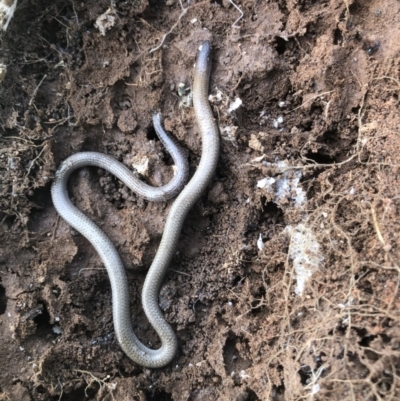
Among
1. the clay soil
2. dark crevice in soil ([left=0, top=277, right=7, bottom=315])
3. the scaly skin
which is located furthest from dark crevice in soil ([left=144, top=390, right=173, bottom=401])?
dark crevice in soil ([left=0, top=277, right=7, bottom=315])

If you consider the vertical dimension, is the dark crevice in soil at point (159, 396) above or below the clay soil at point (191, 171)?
below

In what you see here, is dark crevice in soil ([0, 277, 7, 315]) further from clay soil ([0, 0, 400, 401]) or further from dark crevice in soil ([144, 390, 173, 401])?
dark crevice in soil ([144, 390, 173, 401])

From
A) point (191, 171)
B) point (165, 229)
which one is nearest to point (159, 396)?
point (165, 229)

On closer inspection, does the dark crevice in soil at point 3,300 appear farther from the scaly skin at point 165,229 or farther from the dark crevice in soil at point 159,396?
the dark crevice in soil at point 159,396

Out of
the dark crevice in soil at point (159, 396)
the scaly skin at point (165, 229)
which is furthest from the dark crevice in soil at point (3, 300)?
the dark crevice in soil at point (159, 396)

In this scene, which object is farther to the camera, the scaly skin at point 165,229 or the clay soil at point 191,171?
the scaly skin at point 165,229

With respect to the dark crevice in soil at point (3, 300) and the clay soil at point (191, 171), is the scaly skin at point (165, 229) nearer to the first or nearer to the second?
the clay soil at point (191, 171)

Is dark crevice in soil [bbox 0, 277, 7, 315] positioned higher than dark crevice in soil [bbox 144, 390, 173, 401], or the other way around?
dark crevice in soil [bbox 0, 277, 7, 315]

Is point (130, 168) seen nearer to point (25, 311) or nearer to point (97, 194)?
point (97, 194)

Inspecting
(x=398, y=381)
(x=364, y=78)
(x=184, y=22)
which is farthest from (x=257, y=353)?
(x=184, y=22)

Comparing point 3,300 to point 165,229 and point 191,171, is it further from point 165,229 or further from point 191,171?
point 191,171
